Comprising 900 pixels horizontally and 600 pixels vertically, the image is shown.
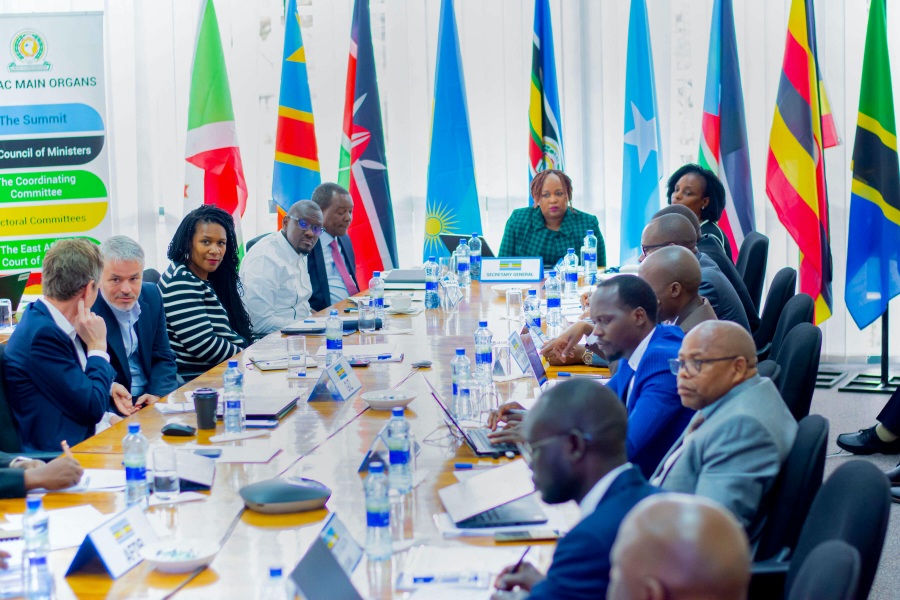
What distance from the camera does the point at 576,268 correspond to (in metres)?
6.11

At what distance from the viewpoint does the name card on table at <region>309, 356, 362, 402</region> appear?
A: 329 cm

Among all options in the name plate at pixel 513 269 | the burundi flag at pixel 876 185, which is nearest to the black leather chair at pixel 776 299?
the burundi flag at pixel 876 185

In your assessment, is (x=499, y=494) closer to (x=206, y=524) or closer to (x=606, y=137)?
(x=206, y=524)

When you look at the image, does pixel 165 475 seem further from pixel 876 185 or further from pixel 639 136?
pixel 639 136

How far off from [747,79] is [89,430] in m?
5.31

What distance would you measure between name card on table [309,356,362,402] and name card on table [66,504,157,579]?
1249 millimetres

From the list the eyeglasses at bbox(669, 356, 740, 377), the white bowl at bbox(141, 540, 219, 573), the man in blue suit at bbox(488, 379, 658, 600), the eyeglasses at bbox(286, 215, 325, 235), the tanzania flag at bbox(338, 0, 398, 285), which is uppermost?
the tanzania flag at bbox(338, 0, 398, 285)

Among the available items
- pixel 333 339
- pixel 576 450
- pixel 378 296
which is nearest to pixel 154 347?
pixel 333 339

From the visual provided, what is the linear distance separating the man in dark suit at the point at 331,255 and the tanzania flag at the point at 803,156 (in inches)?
110

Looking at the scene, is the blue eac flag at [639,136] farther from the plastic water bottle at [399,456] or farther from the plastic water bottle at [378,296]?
the plastic water bottle at [399,456]

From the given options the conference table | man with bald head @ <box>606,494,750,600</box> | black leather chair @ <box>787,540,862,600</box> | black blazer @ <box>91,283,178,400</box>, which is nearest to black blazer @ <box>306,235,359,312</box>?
black blazer @ <box>91,283,178,400</box>

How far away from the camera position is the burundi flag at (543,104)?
6.88 m

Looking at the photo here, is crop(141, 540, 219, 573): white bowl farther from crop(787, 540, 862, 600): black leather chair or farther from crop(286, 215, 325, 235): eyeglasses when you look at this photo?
crop(286, 215, 325, 235): eyeglasses

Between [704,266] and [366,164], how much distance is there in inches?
128
